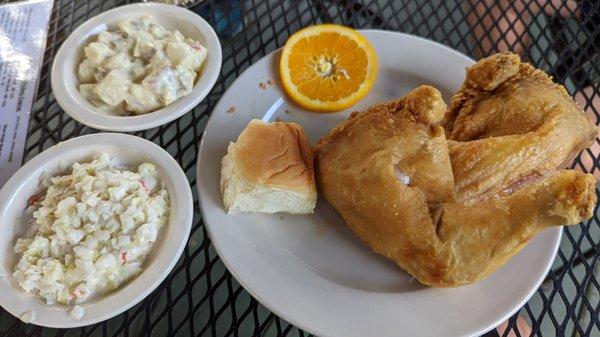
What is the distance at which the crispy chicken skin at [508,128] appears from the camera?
1.20 m

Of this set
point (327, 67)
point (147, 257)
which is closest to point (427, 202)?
point (327, 67)

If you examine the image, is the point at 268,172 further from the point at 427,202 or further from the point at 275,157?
the point at 427,202

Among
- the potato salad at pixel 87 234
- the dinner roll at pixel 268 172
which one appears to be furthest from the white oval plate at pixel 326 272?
the potato salad at pixel 87 234

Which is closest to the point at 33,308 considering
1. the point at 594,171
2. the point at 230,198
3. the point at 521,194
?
the point at 230,198

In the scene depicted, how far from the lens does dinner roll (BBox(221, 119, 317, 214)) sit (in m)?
1.26

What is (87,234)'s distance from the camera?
1156mm

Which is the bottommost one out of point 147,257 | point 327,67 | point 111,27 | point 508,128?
point 147,257

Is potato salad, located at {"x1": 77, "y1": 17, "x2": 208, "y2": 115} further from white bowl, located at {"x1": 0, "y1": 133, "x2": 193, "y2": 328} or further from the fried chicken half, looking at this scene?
the fried chicken half

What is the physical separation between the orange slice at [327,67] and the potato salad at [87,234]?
552mm

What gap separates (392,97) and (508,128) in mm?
407

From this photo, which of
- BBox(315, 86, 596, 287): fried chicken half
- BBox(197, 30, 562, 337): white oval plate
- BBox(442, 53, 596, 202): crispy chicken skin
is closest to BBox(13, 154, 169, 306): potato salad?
BBox(197, 30, 562, 337): white oval plate

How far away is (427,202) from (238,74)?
875 mm

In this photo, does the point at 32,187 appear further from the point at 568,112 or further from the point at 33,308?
the point at 568,112

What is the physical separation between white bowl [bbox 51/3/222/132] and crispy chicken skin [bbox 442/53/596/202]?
73cm
